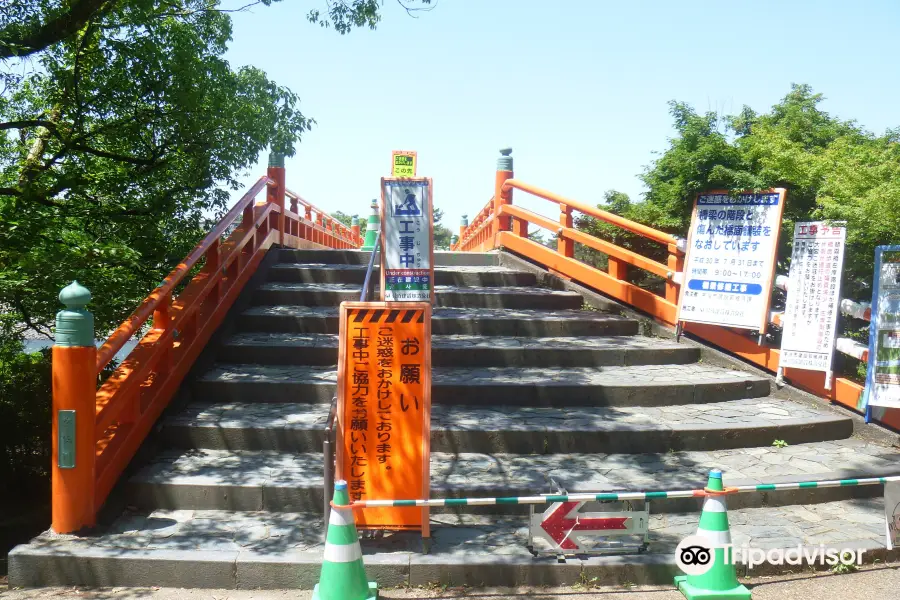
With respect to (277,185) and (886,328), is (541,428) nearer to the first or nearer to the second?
(886,328)

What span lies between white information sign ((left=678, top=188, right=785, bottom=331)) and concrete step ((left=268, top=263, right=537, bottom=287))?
2818mm

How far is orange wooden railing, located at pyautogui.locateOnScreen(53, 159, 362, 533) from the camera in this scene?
193 inches

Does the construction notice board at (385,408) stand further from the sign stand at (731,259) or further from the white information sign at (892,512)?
the sign stand at (731,259)

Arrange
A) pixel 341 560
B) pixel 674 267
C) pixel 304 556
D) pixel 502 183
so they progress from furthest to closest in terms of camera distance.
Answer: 1. pixel 502 183
2. pixel 674 267
3. pixel 304 556
4. pixel 341 560

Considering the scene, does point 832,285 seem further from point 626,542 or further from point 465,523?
point 465,523

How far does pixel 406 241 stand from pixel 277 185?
479 centimetres

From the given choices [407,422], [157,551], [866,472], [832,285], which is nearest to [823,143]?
[832,285]

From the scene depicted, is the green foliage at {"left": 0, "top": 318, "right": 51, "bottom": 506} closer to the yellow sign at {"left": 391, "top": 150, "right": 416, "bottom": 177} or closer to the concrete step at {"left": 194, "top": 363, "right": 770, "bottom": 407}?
the concrete step at {"left": 194, "top": 363, "right": 770, "bottom": 407}

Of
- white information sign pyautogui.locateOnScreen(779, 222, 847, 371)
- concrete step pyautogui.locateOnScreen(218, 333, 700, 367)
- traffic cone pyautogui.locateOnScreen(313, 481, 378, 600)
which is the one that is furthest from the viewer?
concrete step pyautogui.locateOnScreen(218, 333, 700, 367)

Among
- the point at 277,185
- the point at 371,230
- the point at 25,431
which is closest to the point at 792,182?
the point at 277,185

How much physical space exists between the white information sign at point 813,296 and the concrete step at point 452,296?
3.13 meters

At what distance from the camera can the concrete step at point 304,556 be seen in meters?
4.54

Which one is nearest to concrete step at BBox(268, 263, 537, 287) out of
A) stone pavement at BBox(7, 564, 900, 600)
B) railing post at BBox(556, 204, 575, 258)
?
railing post at BBox(556, 204, 575, 258)

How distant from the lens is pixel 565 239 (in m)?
10.5
